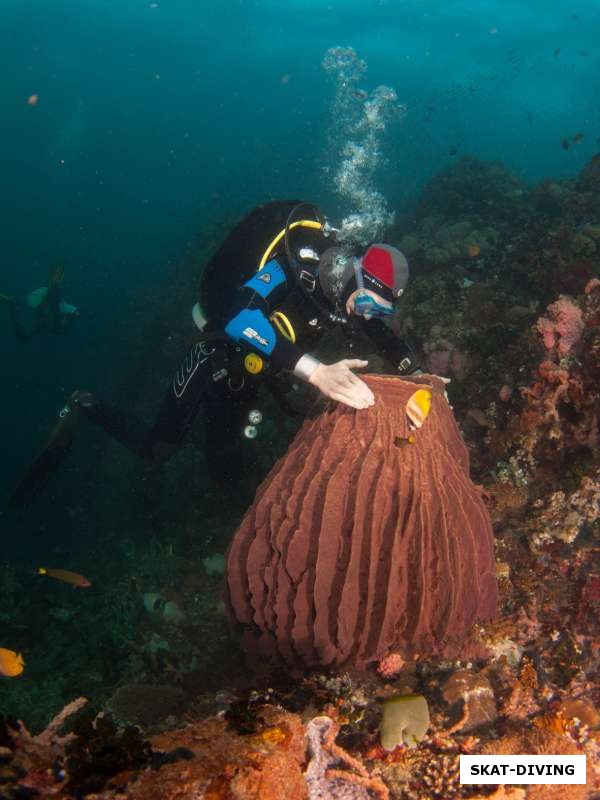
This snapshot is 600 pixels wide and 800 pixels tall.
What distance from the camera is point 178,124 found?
89188 millimetres

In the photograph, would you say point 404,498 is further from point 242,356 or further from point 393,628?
point 242,356

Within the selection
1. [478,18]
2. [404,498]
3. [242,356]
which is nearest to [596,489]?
[404,498]

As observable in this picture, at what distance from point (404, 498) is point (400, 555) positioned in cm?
38

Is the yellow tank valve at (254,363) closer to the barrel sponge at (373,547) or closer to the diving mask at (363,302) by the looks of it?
the diving mask at (363,302)

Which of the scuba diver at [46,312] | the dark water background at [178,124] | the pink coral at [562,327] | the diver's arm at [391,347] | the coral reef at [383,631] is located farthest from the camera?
the dark water background at [178,124]

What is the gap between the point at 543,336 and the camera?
4.89 m

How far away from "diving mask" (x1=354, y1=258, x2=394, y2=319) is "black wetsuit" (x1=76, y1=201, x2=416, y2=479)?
0.44 metres

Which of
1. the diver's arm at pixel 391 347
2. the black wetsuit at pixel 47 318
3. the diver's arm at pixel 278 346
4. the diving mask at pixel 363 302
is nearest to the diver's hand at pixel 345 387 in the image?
the diver's arm at pixel 278 346

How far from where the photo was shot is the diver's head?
4.21 m

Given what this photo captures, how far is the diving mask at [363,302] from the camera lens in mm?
4289

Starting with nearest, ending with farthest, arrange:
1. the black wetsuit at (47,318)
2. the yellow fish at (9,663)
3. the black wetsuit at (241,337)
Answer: the yellow fish at (9,663) < the black wetsuit at (241,337) < the black wetsuit at (47,318)

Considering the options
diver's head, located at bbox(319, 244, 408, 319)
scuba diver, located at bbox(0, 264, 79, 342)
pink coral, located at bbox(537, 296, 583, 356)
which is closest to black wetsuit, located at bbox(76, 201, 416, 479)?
diver's head, located at bbox(319, 244, 408, 319)

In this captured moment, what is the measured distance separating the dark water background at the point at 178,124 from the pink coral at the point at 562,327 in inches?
502

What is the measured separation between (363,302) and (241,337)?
1.18 meters
